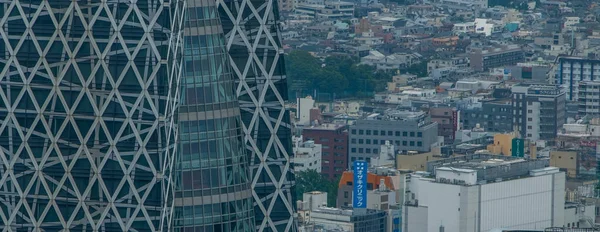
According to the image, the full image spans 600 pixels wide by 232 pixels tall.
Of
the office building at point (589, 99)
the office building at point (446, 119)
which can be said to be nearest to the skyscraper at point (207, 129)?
the office building at point (446, 119)

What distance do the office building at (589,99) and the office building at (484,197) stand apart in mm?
51232

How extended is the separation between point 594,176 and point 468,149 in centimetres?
722

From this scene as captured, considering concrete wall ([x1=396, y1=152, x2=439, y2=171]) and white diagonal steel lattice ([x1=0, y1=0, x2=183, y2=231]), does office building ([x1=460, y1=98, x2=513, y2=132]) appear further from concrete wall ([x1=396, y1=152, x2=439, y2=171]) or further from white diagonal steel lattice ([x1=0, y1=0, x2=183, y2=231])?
white diagonal steel lattice ([x1=0, y1=0, x2=183, y2=231])

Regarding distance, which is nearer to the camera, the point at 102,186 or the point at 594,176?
the point at 102,186

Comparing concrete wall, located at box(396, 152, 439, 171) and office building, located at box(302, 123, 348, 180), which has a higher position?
concrete wall, located at box(396, 152, 439, 171)

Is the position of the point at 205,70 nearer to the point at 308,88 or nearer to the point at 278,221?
the point at 278,221

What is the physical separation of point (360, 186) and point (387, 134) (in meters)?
35.8

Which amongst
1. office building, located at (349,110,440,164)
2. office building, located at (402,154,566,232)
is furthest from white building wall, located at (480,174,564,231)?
office building, located at (349,110,440,164)

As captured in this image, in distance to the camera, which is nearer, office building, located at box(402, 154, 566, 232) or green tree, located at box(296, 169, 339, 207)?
office building, located at box(402, 154, 566, 232)

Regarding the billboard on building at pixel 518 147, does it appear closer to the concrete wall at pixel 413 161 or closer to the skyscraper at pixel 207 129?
the concrete wall at pixel 413 161

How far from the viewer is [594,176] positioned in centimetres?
12925

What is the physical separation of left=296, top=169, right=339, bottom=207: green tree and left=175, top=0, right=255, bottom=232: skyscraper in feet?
240

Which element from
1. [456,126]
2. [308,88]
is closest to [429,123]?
[456,126]

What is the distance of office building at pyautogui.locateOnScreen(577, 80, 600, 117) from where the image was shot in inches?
6324
